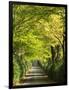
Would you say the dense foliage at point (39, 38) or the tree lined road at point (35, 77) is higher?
the dense foliage at point (39, 38)

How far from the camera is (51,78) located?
8.20ft

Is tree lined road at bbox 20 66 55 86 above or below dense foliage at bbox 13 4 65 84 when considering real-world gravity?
below

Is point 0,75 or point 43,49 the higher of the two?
point 43,49

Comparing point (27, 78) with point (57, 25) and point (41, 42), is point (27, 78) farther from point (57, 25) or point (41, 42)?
point (57, 25)

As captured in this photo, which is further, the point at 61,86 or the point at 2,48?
the point at 61,86

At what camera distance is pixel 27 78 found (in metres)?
2.43

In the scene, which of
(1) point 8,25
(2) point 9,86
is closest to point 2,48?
(1) point 8,25

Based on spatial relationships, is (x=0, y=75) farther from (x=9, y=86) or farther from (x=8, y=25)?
(x=8, y=25)

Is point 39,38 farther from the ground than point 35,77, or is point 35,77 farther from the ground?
point 39,38

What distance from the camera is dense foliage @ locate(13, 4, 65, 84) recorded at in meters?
2.41

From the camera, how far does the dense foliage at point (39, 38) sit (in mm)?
2410

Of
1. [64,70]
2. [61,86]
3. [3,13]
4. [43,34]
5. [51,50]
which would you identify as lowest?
[61,86]

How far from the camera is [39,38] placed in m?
2.46

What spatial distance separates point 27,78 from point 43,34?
505mm
